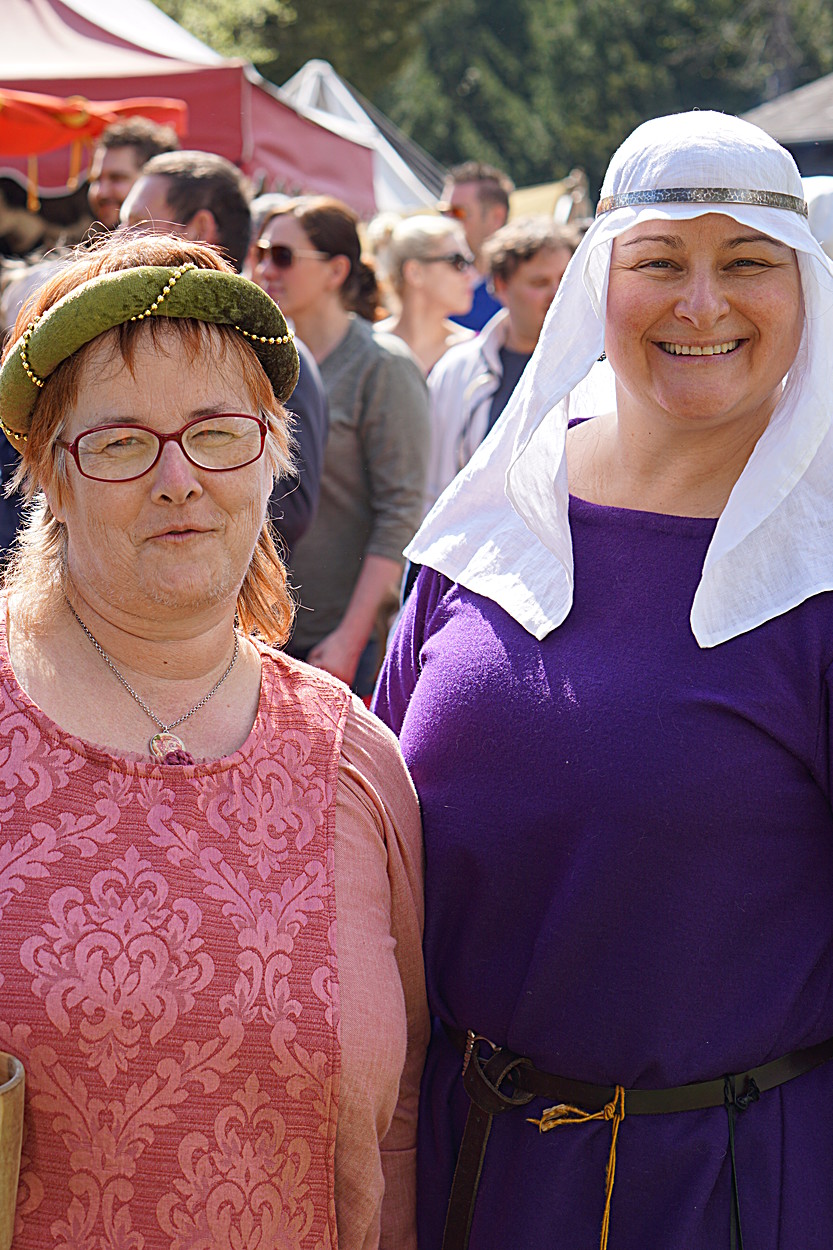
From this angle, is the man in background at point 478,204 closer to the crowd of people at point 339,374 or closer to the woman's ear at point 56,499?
the crowd of people at point 339,374

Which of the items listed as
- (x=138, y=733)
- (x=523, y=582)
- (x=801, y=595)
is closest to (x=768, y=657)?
(x=801, y=595)

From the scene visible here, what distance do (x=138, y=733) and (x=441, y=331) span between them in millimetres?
4830

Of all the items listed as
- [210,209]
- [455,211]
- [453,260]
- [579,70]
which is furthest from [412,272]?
[579,70]

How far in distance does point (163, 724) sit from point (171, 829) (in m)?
0.17

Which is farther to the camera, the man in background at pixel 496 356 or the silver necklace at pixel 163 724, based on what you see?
the man in background at pixel 496 356

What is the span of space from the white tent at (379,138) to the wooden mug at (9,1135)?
43.7ft

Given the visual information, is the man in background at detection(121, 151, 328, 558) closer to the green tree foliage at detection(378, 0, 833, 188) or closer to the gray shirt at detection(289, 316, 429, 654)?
the gray shirt at detection(289, 316, 429, 654)

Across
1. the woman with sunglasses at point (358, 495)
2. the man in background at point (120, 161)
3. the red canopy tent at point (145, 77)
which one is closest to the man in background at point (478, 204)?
the red canopy tent at point (145, 77)

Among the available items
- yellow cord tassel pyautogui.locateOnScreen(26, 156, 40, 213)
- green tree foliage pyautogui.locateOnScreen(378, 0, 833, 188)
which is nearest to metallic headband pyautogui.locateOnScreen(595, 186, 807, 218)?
yellow cord tassel pyautogui.locateOnScreen(26, 156, 40, 213)

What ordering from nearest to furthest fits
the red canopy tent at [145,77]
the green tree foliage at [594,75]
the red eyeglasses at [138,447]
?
the red eyeglasses at [138,447] → the red canopy tent at [145,77] → the green tree foliage at [594,75]

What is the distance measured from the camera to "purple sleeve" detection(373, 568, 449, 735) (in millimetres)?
2367

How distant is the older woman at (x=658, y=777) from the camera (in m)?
1.95

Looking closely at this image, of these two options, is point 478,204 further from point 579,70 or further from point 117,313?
point 579,70

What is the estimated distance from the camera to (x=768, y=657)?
194 centimetres
